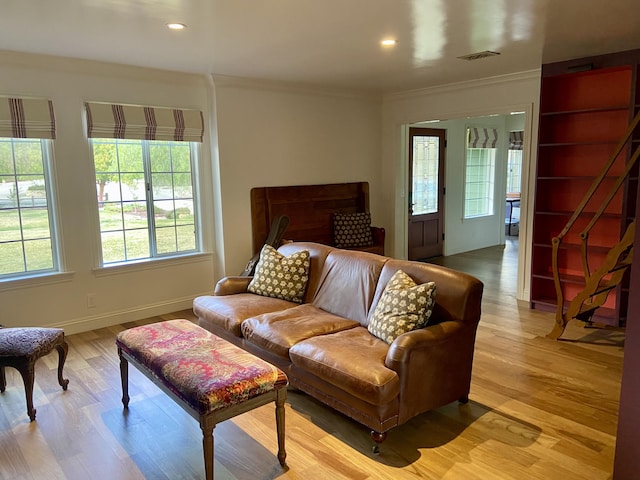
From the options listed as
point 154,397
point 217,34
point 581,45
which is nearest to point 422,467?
point 154,397

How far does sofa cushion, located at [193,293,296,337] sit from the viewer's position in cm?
345

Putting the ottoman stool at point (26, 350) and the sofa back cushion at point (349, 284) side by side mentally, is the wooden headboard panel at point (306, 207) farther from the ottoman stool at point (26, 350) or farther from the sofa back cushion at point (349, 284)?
the ottoman stool at point (26, 350)

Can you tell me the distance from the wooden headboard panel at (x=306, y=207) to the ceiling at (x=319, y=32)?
136 centimetres

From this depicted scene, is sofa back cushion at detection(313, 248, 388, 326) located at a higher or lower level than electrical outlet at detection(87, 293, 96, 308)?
higher

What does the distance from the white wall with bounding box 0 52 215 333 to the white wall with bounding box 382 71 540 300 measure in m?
2.57

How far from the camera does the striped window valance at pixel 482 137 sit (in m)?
7.88

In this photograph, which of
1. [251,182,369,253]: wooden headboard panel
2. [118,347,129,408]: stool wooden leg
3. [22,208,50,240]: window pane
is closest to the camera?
[118,347,129,408]: stool wooden leg

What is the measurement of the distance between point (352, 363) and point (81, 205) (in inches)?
121

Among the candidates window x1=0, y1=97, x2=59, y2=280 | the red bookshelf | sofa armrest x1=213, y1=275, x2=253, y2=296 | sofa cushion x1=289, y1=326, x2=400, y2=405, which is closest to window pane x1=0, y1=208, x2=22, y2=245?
window x1=0, y1=97, x2=59, y2=280

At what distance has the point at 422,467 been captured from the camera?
240 cm

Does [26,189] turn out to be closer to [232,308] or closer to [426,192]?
[232,308]

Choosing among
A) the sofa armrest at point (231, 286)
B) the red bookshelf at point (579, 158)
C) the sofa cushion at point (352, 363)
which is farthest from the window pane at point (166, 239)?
the red bookshelf at point (579, 158)

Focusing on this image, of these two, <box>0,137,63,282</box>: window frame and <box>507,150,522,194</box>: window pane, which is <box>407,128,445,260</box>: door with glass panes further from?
<box>0,137,63,282</box>: window frame

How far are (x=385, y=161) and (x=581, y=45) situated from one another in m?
2.92
